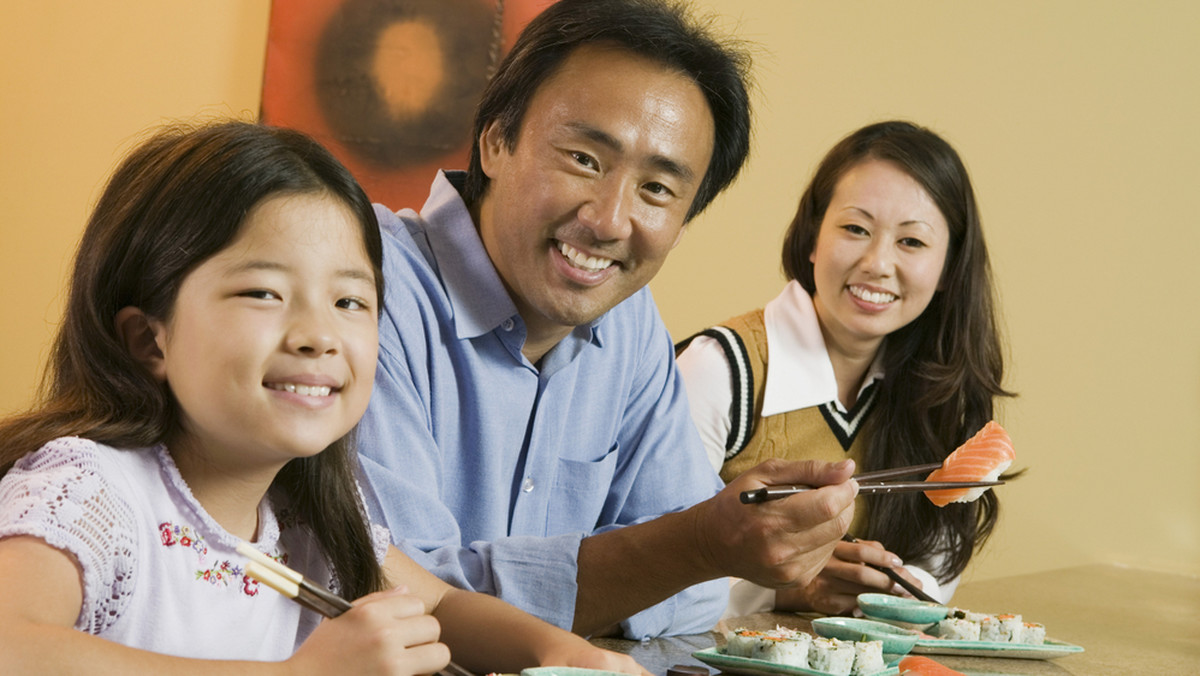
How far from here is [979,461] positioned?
145cm

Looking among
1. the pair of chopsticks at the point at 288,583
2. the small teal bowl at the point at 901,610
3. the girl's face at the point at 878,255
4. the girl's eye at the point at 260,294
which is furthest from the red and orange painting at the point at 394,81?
the pair of chopsticks at the point at 288,583

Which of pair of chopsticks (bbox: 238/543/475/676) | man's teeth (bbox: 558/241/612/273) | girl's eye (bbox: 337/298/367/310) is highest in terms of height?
man's teeth (bbox: 558/241/612/273)

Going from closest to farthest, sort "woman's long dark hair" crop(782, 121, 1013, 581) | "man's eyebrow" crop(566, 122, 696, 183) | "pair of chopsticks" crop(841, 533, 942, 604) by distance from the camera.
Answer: "man's eyebrow" crop(566, 122, 696, 183) < "pair of chopsticks" crop(841, 533, 942, 604) < "woman's long dark hair" crop(782, 121, 1013, 581)

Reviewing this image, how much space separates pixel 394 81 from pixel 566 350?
6.44ft

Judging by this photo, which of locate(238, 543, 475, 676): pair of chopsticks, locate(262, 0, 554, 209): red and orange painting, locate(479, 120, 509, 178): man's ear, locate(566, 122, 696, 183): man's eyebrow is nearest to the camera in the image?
locate(238, 543, 475, 676): pair of chopsticks

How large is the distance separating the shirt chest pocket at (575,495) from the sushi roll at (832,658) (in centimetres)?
47

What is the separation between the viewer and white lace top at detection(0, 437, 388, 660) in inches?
31.5

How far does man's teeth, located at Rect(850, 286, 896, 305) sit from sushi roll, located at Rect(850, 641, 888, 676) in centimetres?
114

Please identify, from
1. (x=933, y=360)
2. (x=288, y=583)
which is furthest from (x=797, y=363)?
(x=288, y=583)

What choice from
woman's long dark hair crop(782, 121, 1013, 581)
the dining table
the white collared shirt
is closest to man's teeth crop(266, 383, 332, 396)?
the dining table

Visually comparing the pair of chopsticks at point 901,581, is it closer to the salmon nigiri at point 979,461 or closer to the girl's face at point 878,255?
the salmon nigiri at point 979,461

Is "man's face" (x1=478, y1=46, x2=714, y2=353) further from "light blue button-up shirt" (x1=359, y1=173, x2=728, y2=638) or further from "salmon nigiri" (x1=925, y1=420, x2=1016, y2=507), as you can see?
"salmon nigiri" (x1=925, y1=420, x2=1016, y2=507)

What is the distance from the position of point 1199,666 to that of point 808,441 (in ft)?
2.56

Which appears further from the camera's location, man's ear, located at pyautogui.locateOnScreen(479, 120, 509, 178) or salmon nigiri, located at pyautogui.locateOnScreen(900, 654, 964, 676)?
man's ear, located at pyautogui.locateOnScreen(479, 120, 509, 178)
